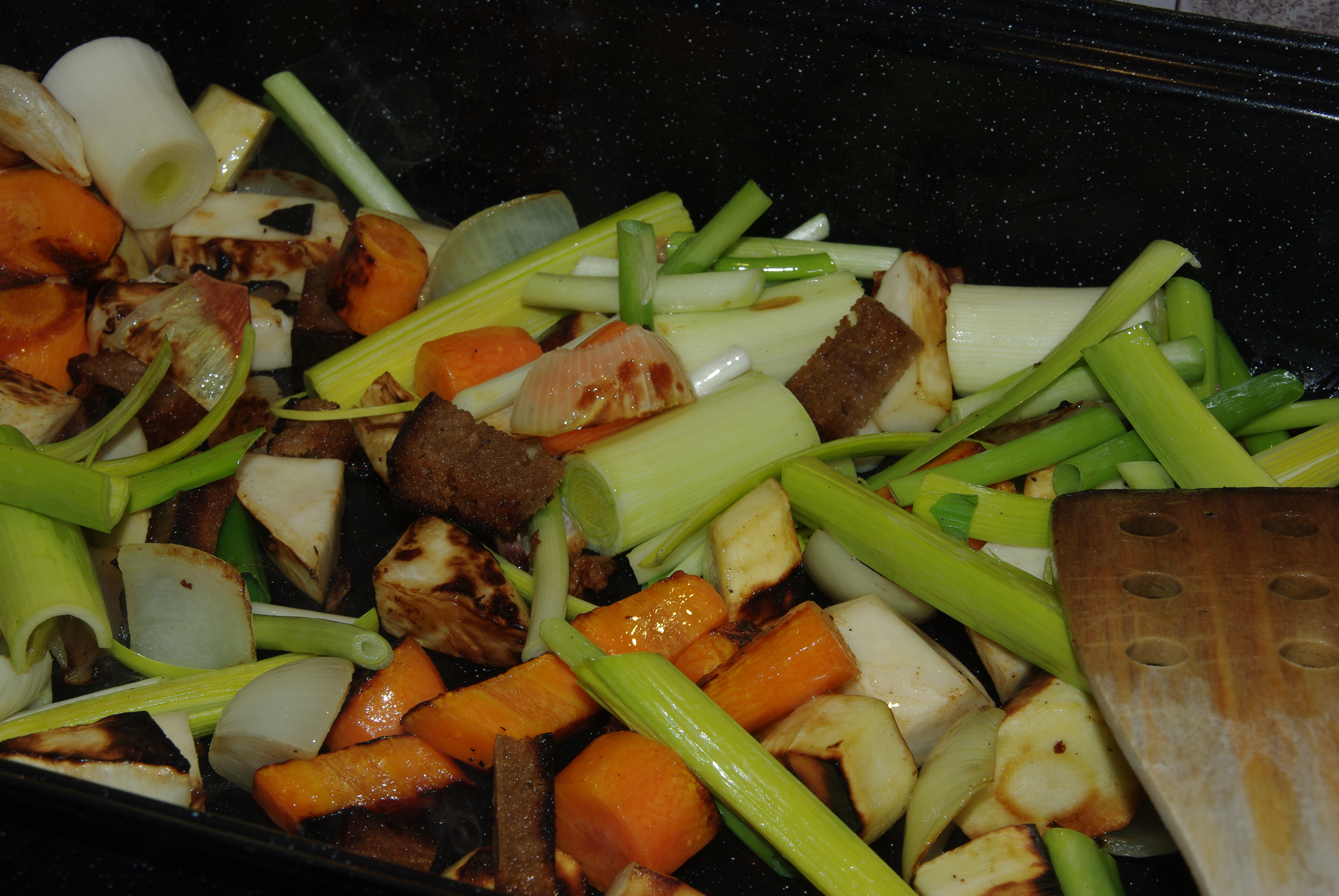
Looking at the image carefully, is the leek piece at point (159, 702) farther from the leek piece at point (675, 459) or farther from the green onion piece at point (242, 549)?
the leek piece at point (675, 459)

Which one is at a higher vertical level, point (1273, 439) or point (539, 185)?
point (539, 185)

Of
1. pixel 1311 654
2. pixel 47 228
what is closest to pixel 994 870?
pixel 1311 654

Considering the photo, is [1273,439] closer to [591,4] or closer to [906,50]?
[906,50]

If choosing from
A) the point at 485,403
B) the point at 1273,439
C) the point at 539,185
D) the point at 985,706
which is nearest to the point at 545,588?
the point at 485,403

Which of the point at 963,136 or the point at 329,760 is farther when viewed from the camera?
the point at 963,136

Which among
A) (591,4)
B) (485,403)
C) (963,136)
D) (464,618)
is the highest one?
(591,4)

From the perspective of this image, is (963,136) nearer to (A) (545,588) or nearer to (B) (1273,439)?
(B) (1273,439)

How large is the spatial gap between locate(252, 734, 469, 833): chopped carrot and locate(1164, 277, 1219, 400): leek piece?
1.79 m

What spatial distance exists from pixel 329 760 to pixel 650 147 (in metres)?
1.68

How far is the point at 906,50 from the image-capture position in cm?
206

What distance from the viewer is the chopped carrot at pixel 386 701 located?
5.51 feet

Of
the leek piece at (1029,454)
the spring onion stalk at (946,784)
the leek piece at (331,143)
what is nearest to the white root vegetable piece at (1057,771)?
the spring onion stalk at (946,784)

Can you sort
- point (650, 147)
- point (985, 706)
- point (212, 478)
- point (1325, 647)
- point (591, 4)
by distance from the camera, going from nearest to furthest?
point (1325, 647) → point (985, 706) → point (212, 478) → point (591, 4) → point (650, 147)

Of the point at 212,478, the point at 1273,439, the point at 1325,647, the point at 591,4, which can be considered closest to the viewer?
the point at 1325,647
